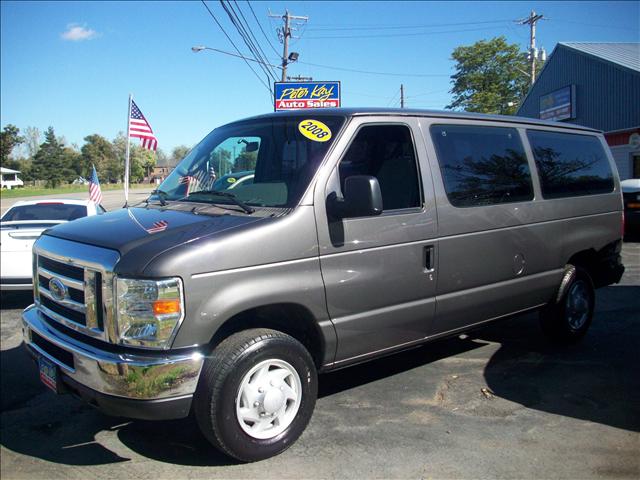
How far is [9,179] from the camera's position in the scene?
3511 inches

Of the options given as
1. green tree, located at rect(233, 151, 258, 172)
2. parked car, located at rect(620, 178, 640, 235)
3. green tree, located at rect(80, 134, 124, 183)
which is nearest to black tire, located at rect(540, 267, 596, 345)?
green tree, located at rect(233, 151, 258, 172)

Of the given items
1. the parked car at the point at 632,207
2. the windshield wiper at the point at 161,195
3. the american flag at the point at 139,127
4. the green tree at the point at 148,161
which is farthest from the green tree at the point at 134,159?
the windshield wiper at the point at 161,195

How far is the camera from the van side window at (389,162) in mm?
3701

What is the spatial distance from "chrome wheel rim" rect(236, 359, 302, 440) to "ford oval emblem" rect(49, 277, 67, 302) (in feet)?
4.06

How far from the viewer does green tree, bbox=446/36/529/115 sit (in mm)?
43781

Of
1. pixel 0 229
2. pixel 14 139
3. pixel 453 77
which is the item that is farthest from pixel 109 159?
pixel 0 229

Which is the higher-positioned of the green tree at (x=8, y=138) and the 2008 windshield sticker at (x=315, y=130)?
the green tree at (x=8, y=138)

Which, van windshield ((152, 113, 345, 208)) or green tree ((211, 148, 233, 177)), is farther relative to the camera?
green tree ((211, 148, 233, 177))

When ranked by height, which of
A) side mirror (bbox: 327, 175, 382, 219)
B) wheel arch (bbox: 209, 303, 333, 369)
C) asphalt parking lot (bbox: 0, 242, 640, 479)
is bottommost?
asphalt parking lot (bbox: 0, 242, 640, 479)

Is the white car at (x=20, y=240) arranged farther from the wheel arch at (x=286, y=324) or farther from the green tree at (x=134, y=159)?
the green tree at (x=134, y=159)

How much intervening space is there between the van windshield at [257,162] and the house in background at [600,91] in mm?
21409

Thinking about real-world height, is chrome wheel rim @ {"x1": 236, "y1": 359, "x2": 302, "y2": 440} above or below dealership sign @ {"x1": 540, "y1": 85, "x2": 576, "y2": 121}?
below

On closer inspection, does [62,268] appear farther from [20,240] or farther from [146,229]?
[20,240]

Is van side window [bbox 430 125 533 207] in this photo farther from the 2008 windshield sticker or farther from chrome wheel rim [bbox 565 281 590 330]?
chrome wheel rim [bbox 565 281 590 330]
